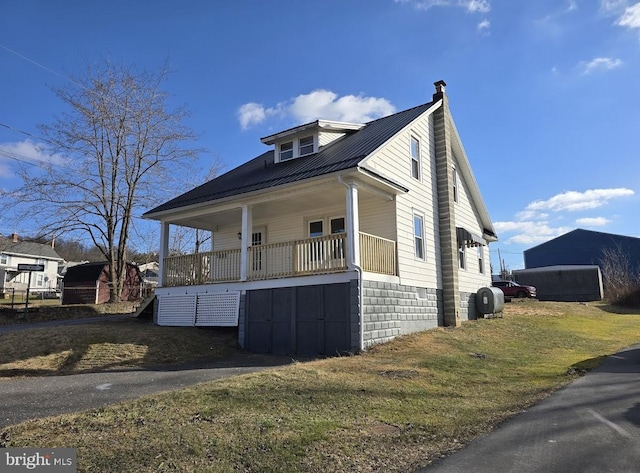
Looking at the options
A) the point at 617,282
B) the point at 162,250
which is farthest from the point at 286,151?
the point at 617,282

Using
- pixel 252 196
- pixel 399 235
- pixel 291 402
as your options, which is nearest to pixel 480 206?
pixel 399 235

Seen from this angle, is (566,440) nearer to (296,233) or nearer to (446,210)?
(296,233)

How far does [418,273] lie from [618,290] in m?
26.0

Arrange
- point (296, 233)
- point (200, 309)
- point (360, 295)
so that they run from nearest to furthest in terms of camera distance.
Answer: point (360, 295)
point (200, 309)
point (296, 233)

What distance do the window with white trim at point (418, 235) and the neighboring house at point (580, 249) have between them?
5743 cm

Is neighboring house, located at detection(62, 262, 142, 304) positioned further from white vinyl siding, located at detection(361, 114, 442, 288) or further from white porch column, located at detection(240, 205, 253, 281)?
white vinyl siding, located at detection(361, 114, 442, 288)

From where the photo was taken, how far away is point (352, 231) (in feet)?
37.1

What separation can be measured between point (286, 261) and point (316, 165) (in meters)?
3.51

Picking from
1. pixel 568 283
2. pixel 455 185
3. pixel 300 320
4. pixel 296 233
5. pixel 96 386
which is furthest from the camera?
pixel 568 283

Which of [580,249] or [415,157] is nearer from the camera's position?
[415,157]

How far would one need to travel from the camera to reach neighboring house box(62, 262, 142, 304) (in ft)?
107

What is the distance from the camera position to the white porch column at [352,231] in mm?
11128

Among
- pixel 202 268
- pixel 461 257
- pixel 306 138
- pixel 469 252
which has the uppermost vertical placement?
pixel 306 138

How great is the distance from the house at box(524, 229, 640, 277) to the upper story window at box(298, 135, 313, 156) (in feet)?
193
